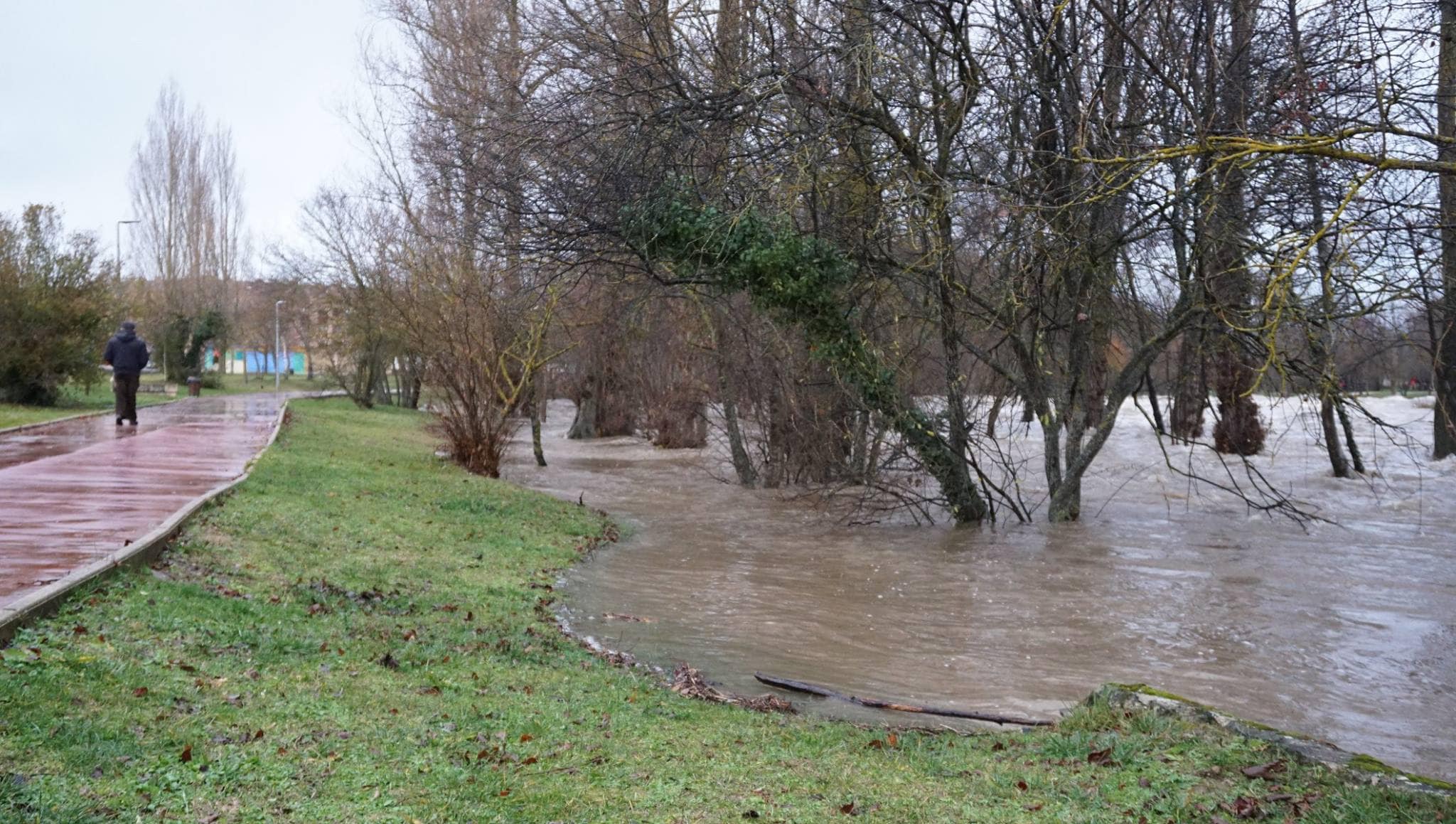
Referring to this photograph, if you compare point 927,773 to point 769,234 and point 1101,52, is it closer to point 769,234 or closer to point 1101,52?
point 769,234

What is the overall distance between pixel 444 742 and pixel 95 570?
3533 millimetres

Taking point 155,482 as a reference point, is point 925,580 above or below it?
below

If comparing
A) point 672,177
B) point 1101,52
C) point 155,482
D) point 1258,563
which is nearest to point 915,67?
point 1101,52

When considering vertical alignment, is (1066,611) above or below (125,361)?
below

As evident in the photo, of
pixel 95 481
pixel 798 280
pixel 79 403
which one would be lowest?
pixel 95 481

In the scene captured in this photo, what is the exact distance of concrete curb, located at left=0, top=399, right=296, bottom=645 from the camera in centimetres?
645

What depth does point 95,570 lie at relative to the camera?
26.0 feet

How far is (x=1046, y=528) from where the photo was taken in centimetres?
1761

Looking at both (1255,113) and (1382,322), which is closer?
(1255,113)

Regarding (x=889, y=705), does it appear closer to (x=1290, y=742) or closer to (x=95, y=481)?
(x=1290, y=742)

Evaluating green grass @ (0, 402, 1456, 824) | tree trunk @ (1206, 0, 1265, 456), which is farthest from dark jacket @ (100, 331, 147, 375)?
tree trunk @ (1206, 0, 1265, 456)

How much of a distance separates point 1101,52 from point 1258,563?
6889 mm

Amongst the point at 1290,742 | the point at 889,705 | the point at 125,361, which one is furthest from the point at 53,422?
the point at 1290,742

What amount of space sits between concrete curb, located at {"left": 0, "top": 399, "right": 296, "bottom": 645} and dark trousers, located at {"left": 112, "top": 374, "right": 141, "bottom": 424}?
1190cm
